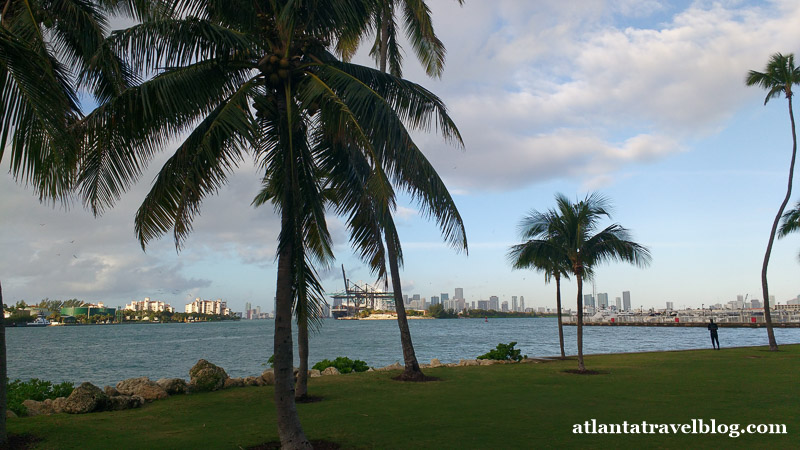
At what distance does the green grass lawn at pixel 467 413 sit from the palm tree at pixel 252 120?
191 cm

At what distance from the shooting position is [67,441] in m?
7.46

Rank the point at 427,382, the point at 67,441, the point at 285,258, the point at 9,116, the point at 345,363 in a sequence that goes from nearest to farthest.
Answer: the point at 9,116 → the point at 285,258 → the point at 67,441 → the point at 427,382 → the point at 345,363

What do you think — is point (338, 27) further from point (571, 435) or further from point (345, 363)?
point (345, 363)

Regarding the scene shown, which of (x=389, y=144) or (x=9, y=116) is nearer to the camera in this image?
(x=9, y=116)

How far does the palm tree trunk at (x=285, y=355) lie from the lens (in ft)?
21.9

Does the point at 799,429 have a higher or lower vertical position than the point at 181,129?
lower

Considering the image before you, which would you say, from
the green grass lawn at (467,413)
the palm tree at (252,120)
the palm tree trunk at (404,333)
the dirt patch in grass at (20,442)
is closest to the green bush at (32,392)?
the green grass lawn at (467,413)

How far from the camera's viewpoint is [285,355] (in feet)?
22.5

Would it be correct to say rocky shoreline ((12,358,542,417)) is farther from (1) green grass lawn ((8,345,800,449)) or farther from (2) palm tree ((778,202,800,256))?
(2) palm tree ((778,202,800,256))

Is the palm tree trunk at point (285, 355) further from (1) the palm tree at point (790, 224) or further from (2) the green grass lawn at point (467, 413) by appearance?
(1) the palm tree at point (790, 224)

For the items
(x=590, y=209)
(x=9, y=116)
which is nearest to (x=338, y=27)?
(x=9, y=116)

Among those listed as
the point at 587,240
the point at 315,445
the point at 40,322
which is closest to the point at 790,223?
the point at 587,240

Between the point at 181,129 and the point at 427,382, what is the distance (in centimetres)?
952

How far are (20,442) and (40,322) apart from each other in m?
182
